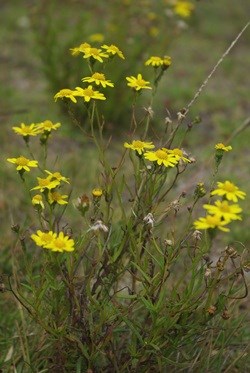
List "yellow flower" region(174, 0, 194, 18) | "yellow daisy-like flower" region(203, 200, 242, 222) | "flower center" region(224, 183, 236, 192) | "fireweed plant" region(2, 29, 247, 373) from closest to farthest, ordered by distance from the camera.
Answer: "yellow daisy-like flower" region(203, 200, 242, 222), "flower center" region(224, 183, 236, 192), "fireweed plant" region(2, 29, 247, 373), "yellow flower" region(174, 0, 194, 18)

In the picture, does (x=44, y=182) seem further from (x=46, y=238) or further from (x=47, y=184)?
(x=46, y=238)

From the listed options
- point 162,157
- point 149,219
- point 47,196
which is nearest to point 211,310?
point 149,219

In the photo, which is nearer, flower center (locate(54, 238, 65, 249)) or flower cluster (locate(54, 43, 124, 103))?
flower center (locate(54, 238, 65, 249))

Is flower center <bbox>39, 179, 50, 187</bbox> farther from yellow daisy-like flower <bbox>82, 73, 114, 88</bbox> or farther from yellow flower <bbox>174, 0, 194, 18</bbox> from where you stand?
yellow flower <bbox>174, 0, 194, 18</bbox>

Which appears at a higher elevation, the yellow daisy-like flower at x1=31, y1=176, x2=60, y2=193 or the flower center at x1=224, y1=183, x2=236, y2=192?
the flower center at x1=224, y1=183, x2=236, y2=192

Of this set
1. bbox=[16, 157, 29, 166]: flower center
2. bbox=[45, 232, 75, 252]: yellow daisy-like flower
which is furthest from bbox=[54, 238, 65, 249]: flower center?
bbox=[16, 157, 29, 166]: flower center

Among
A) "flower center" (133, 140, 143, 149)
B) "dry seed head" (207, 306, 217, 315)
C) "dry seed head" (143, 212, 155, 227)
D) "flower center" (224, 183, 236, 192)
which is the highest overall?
"flower center" (224, 183, 236, 192)

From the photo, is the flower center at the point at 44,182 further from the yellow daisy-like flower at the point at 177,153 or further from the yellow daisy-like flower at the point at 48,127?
the yellow daisy-like flower at the point at 177,153

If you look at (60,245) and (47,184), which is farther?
(47,184)

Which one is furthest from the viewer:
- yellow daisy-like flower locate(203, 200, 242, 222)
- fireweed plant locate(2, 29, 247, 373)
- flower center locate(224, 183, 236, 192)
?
fireweed plant locate(2, 29, 247, 373)

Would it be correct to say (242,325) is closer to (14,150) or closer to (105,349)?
(105,349)

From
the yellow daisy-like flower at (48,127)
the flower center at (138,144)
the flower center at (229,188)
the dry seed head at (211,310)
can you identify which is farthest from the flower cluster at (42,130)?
the dry seed head at (211,310)
